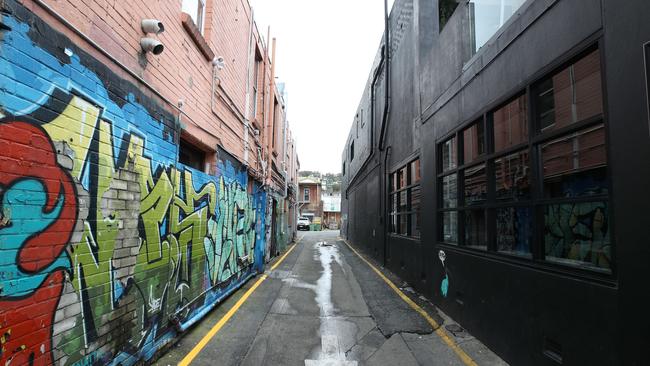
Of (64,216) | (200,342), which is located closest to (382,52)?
(200,342)

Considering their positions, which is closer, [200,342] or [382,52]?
[200,342]

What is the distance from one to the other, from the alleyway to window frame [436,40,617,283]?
5.23 ft

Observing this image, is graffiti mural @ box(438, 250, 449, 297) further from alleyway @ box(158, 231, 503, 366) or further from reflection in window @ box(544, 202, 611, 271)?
reflection in window @ box(544, 202, 611, 271)

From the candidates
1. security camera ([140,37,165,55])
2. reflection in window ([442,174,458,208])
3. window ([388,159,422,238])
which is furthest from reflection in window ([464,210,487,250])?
security camera ([140,37,165,55])

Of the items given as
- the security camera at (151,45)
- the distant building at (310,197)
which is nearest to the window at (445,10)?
the security camera at (151,45)

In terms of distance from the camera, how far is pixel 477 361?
5.02 meters

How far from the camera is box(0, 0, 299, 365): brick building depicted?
108 inches

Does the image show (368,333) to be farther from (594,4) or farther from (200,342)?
(594,4)

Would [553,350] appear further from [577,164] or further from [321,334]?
[321,334]

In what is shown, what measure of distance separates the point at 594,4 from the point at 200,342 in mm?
6209

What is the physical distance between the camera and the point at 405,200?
11.6 m

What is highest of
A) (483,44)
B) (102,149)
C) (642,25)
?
(483,44)

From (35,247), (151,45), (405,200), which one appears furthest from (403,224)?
(35,247)

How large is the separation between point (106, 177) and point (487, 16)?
625 cm
